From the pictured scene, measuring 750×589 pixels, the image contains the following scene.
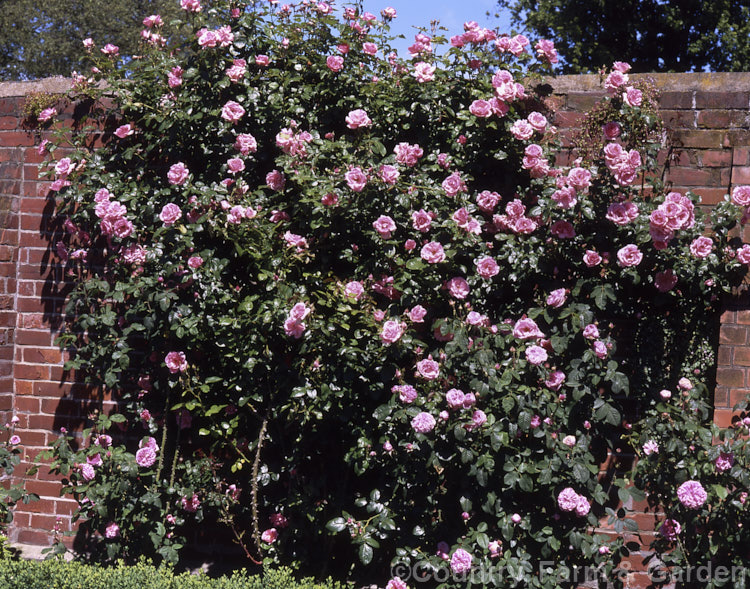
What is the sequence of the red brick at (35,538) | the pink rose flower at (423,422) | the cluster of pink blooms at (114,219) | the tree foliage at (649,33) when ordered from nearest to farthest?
the pink rose flower at (423,422) → the cluster of pink blooms at (114,219) → the red brick at (35,538) → the tree foliage at (649,33)

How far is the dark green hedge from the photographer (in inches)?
116

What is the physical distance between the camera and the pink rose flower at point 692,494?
9.91 ft

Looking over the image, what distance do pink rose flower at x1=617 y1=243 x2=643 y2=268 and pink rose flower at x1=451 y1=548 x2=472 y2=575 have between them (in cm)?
141

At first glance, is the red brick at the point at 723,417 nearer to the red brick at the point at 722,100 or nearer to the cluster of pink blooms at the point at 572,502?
the cluster of pink blooms at the point at 572,502

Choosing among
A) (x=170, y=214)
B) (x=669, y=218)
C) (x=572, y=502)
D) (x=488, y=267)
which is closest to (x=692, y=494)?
(x=572, y=502)

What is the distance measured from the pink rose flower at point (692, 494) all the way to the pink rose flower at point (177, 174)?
2.67 metres

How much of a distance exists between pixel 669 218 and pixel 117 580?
8.94ft

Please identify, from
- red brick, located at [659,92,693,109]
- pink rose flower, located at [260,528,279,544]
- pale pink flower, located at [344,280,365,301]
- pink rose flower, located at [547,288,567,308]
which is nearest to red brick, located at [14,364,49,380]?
pink rose flower, located at [260,528,279,544]

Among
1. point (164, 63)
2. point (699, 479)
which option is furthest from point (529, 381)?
point (164, 63)

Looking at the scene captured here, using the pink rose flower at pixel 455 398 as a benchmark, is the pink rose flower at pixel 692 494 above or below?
below

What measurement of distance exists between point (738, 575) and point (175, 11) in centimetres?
1777

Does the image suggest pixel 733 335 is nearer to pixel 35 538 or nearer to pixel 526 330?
pixel 526 330

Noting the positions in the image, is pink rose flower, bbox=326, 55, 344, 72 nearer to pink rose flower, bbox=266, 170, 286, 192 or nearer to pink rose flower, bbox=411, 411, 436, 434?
pink rose flower, bbox=266, 170, 286, 192

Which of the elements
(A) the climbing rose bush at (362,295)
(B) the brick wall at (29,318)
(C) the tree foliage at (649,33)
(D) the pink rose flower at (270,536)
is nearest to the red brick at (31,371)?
(B) the brick wall at (29,318)
